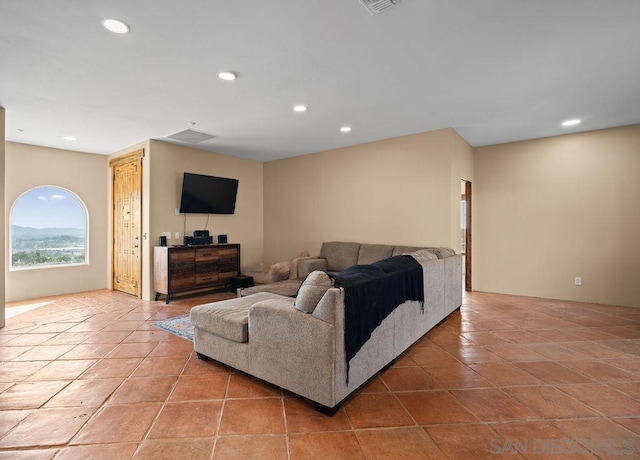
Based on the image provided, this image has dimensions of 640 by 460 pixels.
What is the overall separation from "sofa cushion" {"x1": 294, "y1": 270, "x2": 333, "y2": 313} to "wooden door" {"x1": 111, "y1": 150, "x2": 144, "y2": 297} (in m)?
4.20

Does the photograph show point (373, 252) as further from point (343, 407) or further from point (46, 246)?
point (46, 246)

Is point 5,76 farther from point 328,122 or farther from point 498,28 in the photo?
point 498,28

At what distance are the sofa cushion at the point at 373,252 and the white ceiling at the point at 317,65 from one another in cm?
177

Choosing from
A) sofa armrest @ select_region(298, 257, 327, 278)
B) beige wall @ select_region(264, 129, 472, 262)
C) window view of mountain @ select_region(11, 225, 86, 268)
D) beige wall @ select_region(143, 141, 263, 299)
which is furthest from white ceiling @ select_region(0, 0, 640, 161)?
sofa armrest @ select_region(298, 257, 327, 278)

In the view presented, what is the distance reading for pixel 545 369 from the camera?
2.69m

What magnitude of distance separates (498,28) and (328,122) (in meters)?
2.36

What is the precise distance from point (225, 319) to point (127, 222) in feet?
13.3

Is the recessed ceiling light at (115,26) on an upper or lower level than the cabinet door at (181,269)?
upper

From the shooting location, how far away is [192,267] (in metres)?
5.18

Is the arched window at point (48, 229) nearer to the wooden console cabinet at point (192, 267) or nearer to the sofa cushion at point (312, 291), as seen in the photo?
the wooden console cabinet at point (192, 267)

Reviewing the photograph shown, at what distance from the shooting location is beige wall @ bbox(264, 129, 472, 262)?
465cm

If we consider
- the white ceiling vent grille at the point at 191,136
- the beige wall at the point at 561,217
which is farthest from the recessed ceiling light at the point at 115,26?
the beige wall at the point at 561,217

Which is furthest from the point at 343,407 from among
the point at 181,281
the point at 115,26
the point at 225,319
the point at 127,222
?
the point at 127,222

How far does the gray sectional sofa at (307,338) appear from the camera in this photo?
201 cm
